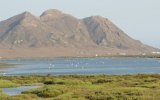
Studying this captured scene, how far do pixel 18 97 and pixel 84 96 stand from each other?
7.17 metres

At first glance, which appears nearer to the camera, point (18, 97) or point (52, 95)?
point (18, 97)

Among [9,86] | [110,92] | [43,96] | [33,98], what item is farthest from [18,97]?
[9,86]

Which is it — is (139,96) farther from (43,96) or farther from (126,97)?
(43,96)

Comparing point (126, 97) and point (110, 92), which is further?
point (110, 92)

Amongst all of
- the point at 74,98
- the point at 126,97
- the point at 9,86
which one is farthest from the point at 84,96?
the point at 9,86

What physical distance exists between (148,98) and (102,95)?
6.18 metres

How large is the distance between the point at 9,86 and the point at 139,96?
1278 inches

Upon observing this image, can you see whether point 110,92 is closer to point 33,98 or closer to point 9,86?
point 33,98

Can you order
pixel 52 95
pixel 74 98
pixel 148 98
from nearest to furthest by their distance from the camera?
1. pixel 148 98
2. pixel 74 98
3. pixel 52 95

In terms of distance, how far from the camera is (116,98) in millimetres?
52438

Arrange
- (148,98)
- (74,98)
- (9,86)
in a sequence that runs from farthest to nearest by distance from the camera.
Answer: (9,86)
(74,98)
(148,98)

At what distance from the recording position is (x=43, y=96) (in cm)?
6028

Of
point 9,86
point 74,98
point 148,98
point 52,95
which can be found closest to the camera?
point 148,98

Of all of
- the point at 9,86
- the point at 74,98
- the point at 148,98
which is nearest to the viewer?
the point at 148,98
